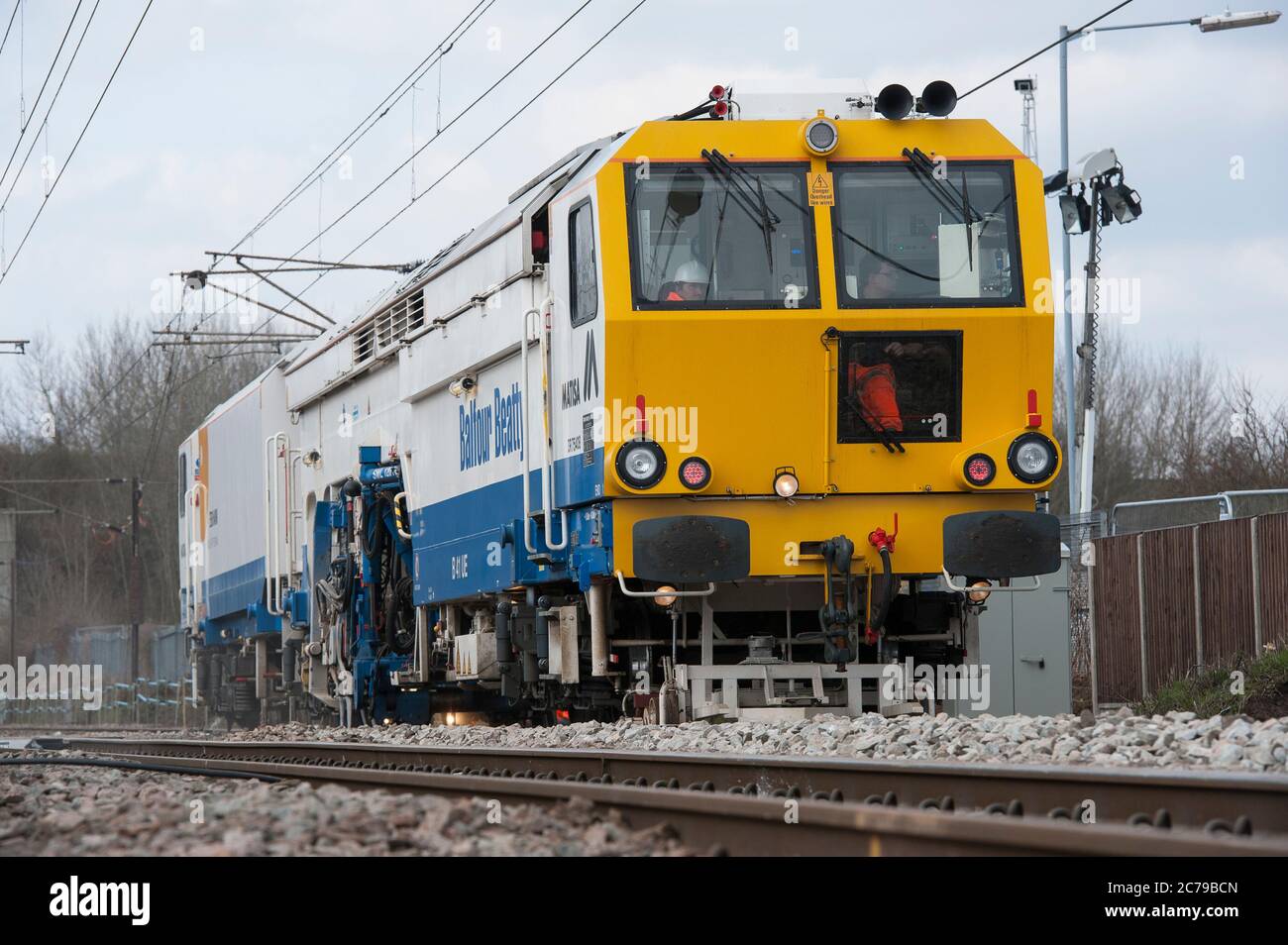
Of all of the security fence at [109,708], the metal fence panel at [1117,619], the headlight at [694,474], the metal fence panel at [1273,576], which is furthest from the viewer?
the security fence at [109,708]

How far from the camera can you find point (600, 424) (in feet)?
34.8

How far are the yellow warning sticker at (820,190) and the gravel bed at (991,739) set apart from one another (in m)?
3.16

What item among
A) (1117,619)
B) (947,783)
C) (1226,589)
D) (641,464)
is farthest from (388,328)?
(947,783)

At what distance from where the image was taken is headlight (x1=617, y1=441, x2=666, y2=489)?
Answer: 10398 millimetres

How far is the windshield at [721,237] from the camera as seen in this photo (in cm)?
1067

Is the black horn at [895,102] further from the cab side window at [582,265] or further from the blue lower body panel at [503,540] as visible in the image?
the blue lower body panel at [503,540]

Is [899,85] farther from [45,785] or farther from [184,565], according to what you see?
[184,565]

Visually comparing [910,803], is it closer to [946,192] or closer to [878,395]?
[878,395]

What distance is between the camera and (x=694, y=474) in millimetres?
10523

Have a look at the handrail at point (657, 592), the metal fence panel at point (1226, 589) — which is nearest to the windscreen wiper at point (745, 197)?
the handrail at point (657, 592)

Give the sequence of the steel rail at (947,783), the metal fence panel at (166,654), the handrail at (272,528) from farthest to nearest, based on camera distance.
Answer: the metal fence panel at (166,654), the handrail at (272,528), the steel rail at (947,783)
